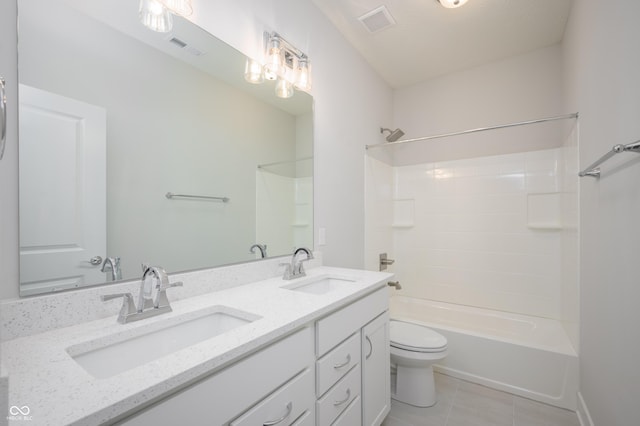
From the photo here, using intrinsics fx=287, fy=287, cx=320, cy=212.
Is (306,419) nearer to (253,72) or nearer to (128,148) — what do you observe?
(128,148)

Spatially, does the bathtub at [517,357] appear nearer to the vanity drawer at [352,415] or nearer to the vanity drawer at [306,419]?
the vanity drawer at [352,415]

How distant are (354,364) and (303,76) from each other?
5.28ft

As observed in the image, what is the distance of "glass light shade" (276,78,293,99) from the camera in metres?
1.68

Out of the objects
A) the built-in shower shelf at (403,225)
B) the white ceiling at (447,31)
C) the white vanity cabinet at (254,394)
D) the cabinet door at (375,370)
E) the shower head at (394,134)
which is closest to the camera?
the white vanity cabinet at (254,394)

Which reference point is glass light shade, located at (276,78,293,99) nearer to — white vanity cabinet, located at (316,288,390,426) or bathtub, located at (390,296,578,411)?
white vanity cabinet, located at (316,288,390,426)

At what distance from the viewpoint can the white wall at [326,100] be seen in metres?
0.80

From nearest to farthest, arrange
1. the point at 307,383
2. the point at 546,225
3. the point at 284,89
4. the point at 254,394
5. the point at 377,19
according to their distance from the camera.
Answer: the point at 254,394
the point at 307,383
the point at 284,89
the point at 377,19
the point at 546,225

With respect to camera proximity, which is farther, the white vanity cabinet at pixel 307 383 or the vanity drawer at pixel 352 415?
the vanity drawer at pixel 352 415

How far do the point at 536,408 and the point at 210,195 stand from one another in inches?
91.3

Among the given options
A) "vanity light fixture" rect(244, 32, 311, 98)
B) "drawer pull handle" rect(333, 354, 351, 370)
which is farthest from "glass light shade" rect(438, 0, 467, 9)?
"drawer pull handle" rect(333, 354, 351, 370)

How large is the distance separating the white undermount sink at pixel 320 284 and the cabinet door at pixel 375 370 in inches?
10.6

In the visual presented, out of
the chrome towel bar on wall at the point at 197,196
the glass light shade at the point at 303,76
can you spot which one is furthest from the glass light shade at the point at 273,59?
the chrome towel bar on wall at the point at 197,196

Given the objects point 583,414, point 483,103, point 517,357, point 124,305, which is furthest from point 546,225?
point 124,305

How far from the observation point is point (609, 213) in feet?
4.10
